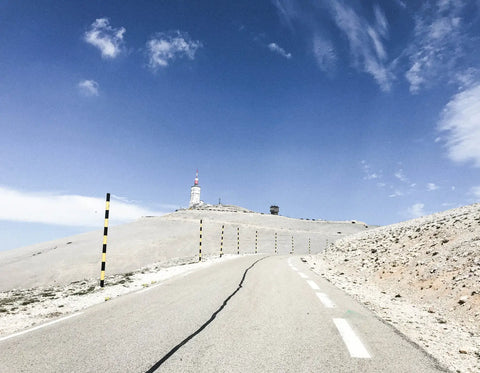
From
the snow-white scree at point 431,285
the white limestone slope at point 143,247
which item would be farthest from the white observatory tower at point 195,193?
the snow-white scree at point 431,285

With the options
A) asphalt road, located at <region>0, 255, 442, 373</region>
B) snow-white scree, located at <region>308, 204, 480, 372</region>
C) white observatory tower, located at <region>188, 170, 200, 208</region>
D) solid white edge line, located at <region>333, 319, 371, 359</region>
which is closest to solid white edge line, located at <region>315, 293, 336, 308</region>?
asphalt road, located at <region>0, 255, 442, 373</region>

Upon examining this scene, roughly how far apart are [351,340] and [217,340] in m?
1.54

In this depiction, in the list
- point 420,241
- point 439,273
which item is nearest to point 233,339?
point 439,273

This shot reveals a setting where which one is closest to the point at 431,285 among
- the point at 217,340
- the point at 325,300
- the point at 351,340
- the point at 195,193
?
the point at 325,300

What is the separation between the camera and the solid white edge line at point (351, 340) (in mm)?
3450

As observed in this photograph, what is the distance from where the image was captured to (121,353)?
135 inches

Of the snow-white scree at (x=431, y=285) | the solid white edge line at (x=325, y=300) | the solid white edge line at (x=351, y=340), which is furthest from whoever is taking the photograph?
the solid white edge line at (x=325, y=300)

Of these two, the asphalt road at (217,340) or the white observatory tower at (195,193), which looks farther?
the white observatory tower at (195,193)

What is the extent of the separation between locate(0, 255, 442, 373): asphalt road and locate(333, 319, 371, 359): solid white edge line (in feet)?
0.04

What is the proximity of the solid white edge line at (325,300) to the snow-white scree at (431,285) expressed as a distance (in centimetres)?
76

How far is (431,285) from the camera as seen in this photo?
819 cm

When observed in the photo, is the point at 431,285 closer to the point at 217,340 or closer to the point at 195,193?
the point at 217,340

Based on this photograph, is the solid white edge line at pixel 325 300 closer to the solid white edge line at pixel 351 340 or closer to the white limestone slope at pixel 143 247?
the solid white edge line at pixel 351 340

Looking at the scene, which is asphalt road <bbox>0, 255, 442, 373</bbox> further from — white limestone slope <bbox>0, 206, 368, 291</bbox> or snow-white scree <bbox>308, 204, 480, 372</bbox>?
white limestone slope <bbox>0, 206, 368, 291</bbox>
